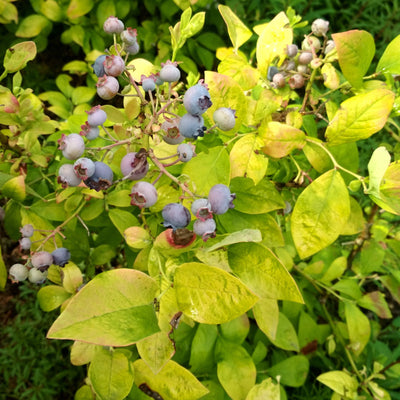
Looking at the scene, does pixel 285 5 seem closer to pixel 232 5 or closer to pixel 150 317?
pixel 232 5

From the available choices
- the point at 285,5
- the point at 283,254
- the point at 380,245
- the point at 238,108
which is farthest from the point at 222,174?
the point at 285,5

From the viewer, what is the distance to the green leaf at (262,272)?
1.65ft

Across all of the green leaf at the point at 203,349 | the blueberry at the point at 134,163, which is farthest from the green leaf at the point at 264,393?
the blueberry at the point at 134,163

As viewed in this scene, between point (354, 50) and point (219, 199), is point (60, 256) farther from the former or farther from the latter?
point (354, 50)

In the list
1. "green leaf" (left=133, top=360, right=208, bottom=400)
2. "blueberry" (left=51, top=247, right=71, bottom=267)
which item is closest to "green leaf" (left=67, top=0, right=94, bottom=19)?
"blueberry" (left=51, top=247, right=71, bottom=267)

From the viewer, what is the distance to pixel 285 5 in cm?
175

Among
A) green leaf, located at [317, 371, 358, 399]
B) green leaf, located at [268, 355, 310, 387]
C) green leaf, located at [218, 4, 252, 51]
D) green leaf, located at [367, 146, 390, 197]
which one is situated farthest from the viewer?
green leaf, located at [268, 355, 310, 387]

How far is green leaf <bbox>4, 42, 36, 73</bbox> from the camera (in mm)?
705

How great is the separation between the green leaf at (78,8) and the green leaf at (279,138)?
1.22 m

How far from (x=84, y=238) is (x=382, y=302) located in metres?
0.90

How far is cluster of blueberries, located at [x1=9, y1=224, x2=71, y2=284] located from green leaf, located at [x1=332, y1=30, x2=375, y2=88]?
0.57 meters

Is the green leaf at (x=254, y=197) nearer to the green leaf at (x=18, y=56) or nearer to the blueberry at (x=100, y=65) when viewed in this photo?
the blueberry at (x=100, y=65)

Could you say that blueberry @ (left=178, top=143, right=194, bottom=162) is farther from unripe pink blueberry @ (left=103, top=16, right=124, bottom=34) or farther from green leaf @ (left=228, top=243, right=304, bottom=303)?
unripe pink blueberry @ (left=103, top=16, right=124, bottom=34)

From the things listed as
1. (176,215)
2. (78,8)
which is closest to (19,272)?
(176,215)
